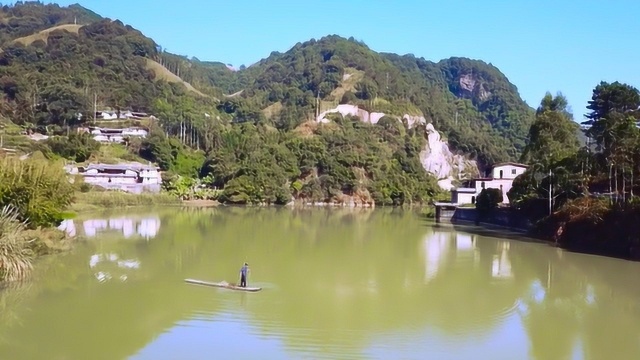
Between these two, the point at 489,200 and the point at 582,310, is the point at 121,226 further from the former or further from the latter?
the point at 582,310

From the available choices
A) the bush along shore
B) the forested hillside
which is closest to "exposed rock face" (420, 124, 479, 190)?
the forested hillside

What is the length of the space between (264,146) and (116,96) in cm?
2784

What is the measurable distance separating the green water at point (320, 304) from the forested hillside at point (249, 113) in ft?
158

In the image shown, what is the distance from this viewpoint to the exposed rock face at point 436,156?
106062 mm

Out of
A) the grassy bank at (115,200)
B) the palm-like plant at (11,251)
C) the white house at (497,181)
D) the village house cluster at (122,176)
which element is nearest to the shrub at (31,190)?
the palm-like plant at (11,251)

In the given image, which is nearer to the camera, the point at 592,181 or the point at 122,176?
the point at 592,181

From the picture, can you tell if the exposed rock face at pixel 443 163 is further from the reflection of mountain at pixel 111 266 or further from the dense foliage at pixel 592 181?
the reflection of mountain at pixel 111 266

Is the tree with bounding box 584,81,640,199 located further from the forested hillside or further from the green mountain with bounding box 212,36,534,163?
the green mountain with bounding box 212,36,534,163

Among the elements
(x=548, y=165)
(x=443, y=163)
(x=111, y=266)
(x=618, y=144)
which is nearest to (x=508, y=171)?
(x=548, y=165)

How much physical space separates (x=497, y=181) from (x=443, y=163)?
49.5m

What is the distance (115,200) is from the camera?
58094 mm

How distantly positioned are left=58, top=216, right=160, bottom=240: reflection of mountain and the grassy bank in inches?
173

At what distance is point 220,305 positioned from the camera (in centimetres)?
1698

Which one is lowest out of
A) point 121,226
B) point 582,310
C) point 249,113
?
point 582,310
